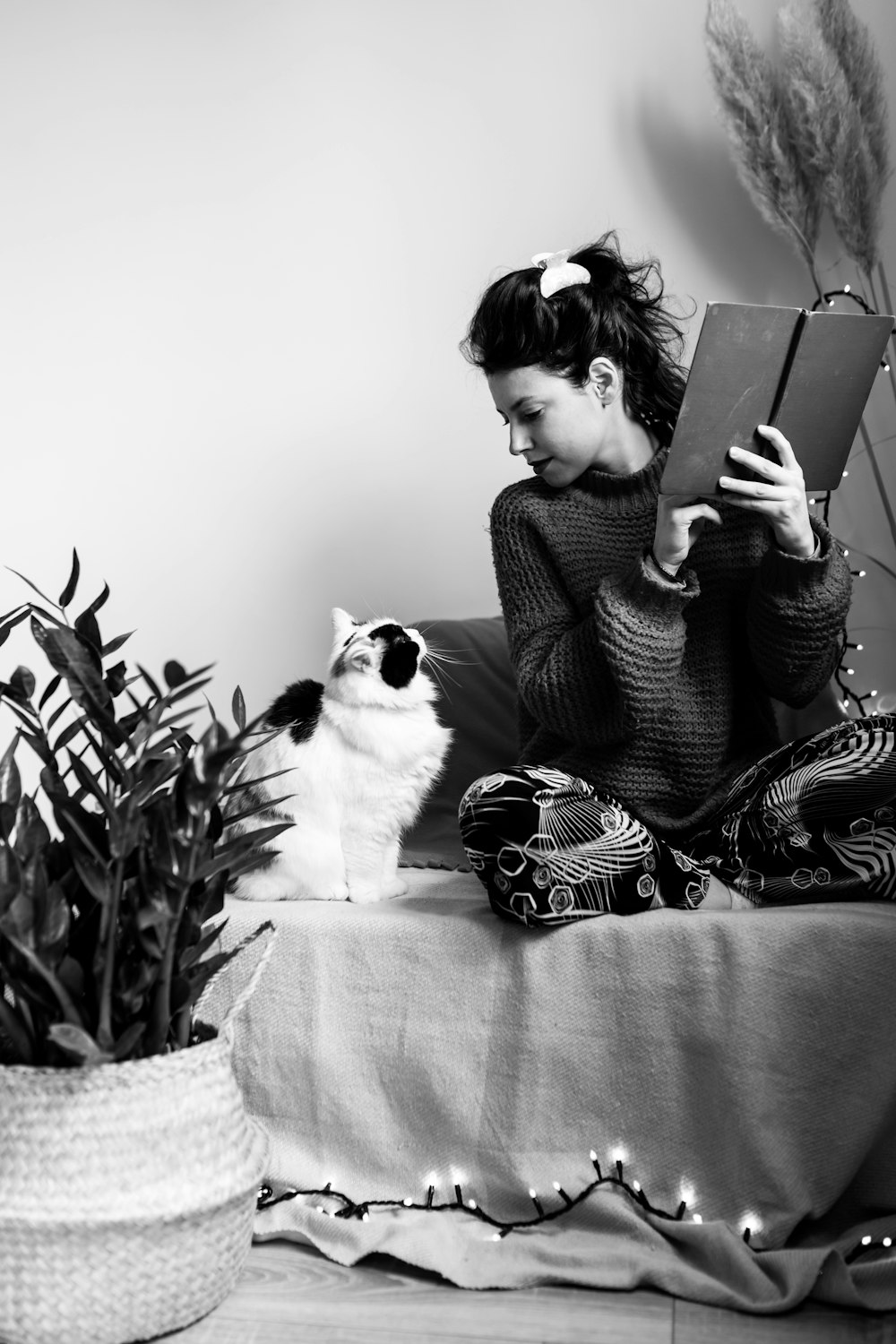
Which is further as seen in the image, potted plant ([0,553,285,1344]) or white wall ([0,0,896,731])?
white wall ([0,0,896,731])

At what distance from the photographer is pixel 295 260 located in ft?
6.81

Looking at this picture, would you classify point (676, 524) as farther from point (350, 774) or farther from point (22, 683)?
point (22, 683)

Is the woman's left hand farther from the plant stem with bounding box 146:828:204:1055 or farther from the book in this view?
the plant stem with bounding box 146:828:204:1055

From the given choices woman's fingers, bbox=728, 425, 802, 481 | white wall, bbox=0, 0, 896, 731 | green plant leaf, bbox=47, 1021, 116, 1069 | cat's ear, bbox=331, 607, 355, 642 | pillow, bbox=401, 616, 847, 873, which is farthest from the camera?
white wall, bbox=0, 0, 896, 731

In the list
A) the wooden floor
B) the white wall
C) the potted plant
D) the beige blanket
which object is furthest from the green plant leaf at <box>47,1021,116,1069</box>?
the white wall

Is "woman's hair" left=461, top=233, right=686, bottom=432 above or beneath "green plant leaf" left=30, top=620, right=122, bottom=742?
above

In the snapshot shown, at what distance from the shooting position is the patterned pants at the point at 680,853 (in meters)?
1.25

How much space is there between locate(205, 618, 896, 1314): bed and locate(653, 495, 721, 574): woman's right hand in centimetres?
39

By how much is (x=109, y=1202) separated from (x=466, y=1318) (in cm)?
33

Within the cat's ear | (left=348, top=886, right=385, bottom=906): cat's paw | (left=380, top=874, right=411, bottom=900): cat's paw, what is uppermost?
the cat's ear

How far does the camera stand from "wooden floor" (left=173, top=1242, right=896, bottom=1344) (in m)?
1.02

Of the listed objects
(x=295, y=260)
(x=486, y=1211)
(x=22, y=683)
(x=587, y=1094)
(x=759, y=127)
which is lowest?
(x=486, y=1211)

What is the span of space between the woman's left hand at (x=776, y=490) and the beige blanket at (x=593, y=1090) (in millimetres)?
411

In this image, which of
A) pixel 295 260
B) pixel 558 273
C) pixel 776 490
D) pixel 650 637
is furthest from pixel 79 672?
pixel 295 260
